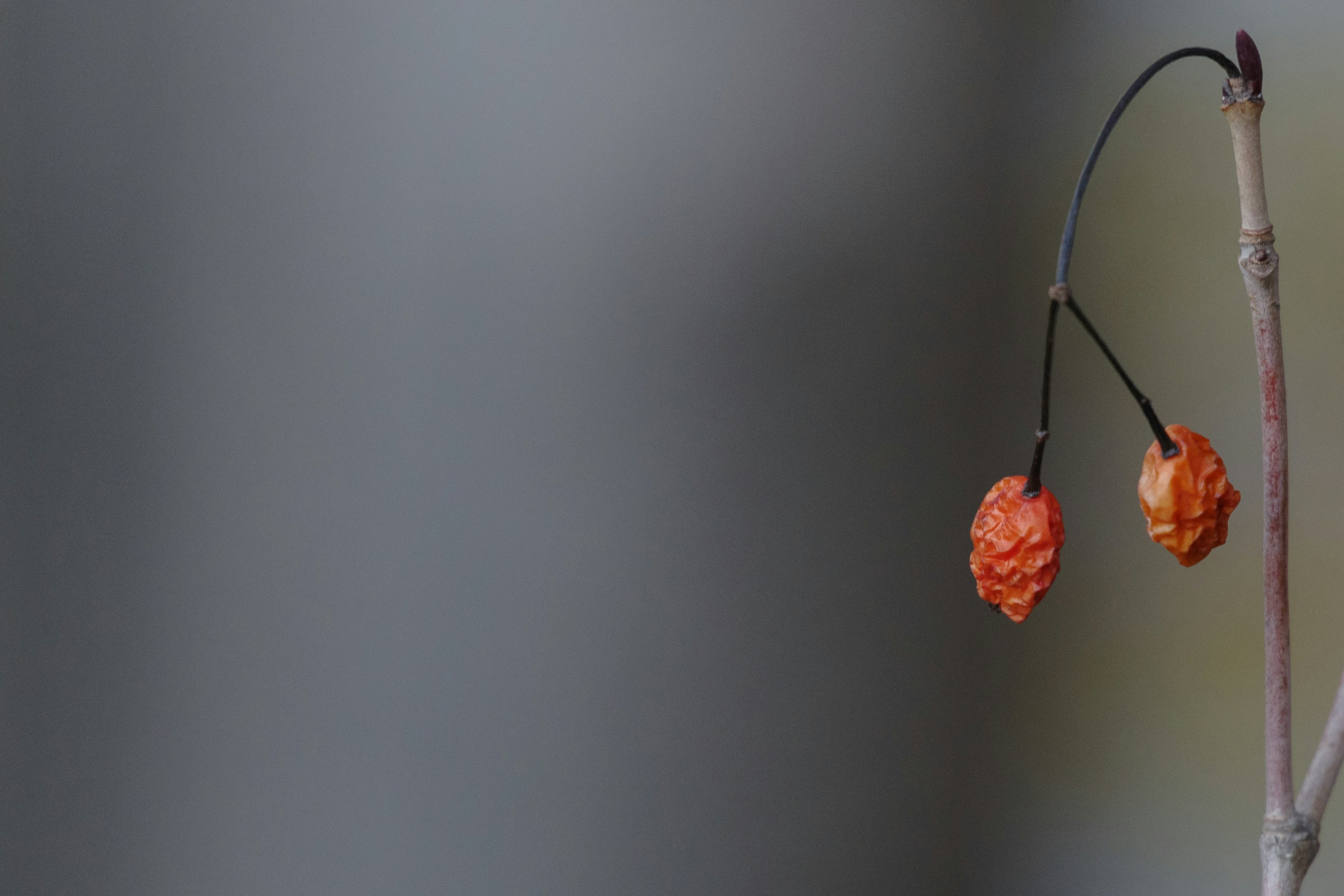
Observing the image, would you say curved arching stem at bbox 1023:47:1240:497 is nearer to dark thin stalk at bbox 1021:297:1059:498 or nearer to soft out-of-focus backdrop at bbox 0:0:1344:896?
dark thin stalk at bbox 1021:297:1059:498

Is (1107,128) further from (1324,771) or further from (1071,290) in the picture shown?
(1324,771)

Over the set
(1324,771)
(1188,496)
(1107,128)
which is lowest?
(1324,771)

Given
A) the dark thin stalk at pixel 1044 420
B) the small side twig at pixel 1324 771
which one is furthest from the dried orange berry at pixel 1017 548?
the small side twig at pixel 1324 771

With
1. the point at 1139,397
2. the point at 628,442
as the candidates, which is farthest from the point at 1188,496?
the point at 628,442

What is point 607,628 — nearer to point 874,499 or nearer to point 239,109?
point 874,499

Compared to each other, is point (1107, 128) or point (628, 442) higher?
point (1107, 128)

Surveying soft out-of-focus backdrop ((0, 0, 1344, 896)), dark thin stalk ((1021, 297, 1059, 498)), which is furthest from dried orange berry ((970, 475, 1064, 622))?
soft out-of-focus backdrop ((0, 0, 1344, 896))
